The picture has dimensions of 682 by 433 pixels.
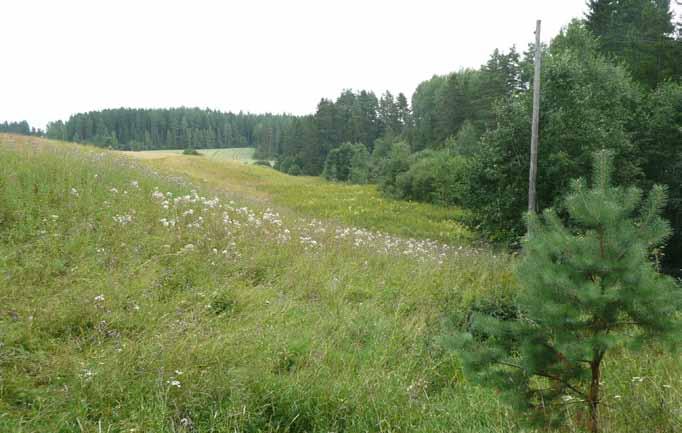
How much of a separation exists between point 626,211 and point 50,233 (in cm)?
610

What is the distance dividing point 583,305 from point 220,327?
10.2 ft

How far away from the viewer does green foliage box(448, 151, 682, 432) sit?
2588 millimetres

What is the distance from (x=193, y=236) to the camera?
6570mm

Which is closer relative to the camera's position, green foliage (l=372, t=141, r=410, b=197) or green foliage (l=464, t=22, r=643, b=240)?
green foliage (l=464, t=22, r=643, b=240)

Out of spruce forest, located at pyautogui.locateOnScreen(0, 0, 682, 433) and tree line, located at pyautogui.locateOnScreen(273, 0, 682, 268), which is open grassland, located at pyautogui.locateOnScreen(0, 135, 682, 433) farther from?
tree line, located at pyautogui.locateOnScreen(273, 0, 682, 268)

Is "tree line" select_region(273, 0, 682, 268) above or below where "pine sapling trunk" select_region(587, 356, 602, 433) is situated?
above

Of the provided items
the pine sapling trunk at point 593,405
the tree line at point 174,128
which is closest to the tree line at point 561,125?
the pine sapling trunk at point 593,405

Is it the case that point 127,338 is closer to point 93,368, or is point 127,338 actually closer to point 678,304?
point 93,368

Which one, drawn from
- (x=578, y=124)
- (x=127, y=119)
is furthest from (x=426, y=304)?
(x=127, y=119)

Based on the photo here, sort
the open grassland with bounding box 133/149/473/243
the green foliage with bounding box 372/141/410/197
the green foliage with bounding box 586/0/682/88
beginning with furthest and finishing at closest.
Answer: the green foliage with bounding box 372/141/410/197 → the green foliage with bounding box 586/0/682/88 → the open grassland with bounding box 133/149/473/243

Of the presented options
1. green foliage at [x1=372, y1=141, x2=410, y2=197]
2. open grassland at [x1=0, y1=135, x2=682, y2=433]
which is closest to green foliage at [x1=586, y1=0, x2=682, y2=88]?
green foliage at [x1=372, y1=141, x2=410, y2=197]

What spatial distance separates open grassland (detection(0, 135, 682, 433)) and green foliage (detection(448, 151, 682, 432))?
1.20 ft

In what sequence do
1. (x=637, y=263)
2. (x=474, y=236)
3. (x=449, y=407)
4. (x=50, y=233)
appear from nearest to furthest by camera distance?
1. (x=637, y=263)
2. (x=449, y=407)
3. (x=50, y=233)
4. (x=474, y=236)

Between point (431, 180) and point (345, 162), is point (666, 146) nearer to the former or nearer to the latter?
point (431, 180)
